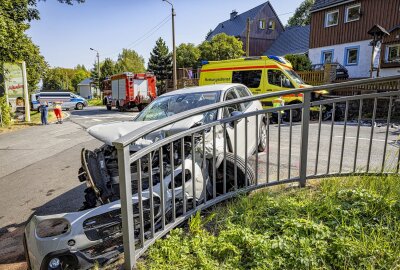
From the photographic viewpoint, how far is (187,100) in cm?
480

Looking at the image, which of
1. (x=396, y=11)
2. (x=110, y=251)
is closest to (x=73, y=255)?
(x=110, y=251)

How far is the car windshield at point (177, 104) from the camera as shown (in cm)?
461

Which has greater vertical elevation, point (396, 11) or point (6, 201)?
point (396, 11)

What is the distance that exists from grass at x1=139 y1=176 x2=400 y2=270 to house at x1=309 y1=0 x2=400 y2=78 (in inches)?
765

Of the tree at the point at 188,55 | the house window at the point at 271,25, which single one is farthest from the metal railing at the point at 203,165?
the house window at the point at 271,25

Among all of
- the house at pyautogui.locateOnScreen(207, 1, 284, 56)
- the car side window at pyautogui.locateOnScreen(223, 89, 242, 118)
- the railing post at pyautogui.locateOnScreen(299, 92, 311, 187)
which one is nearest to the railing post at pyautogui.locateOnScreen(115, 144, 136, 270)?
the railing post at pyautogui.locateOnScreen(299, 92, 311, 187)

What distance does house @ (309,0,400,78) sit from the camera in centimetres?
1834

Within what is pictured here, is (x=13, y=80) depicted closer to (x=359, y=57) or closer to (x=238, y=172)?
(x=238, y=172)

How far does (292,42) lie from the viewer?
110ft

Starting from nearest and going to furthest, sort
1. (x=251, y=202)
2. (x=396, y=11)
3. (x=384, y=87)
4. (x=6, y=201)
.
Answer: (x=251, y=202) → (x=6, y=201) → (x=384, y=87) → (x=396, y=11)

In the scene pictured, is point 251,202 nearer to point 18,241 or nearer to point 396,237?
point 396,237

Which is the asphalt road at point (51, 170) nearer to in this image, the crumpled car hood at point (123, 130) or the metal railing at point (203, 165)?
the metal railing at point (203, 165)

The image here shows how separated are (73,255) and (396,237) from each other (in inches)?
103

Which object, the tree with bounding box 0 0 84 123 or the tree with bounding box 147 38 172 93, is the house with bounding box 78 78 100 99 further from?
the tree with bounding box 0 0 84 123
